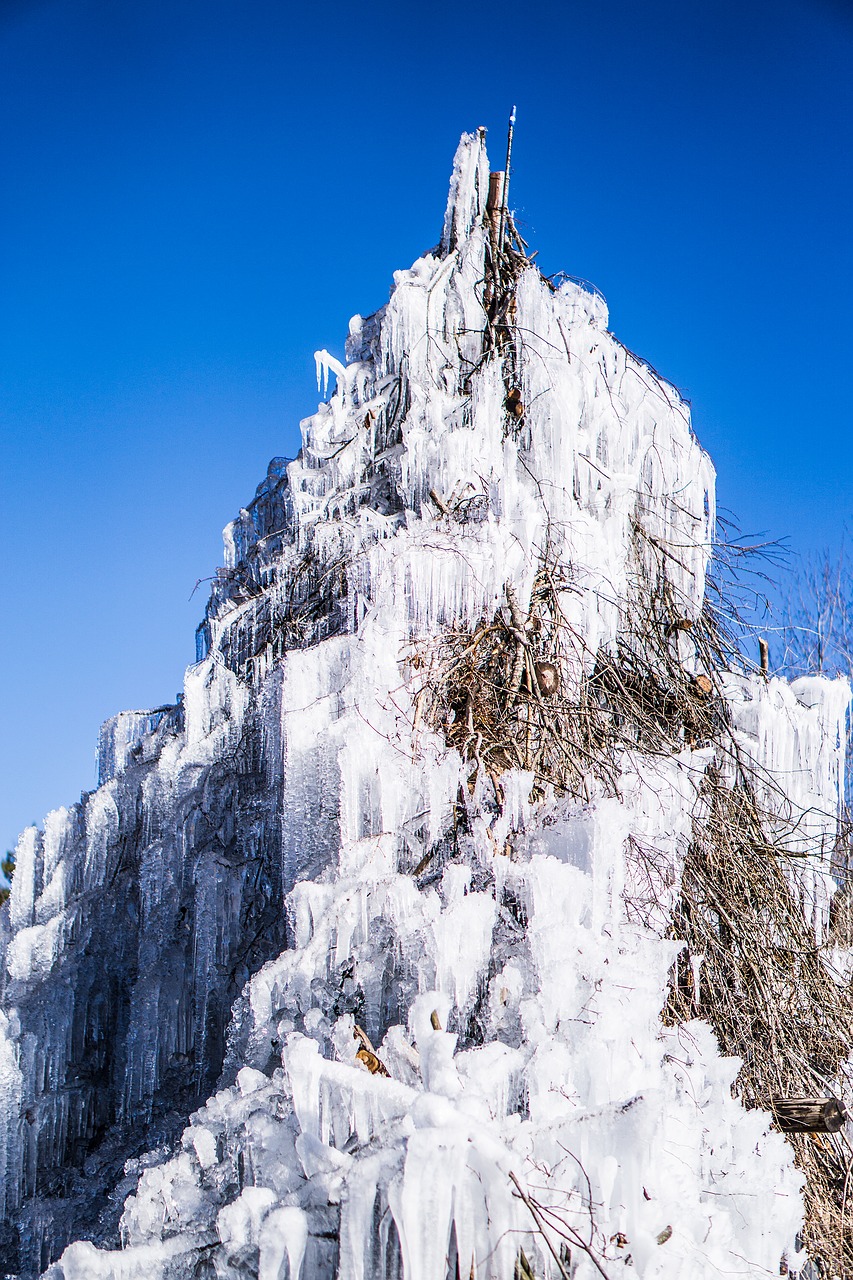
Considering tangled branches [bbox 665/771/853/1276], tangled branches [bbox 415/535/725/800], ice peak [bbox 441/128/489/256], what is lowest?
tangled branches [bbox 665/771/853/1276]

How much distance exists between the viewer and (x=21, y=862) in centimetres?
575

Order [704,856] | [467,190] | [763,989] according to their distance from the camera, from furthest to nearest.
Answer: [467,190]
[704,856]
[763,989]

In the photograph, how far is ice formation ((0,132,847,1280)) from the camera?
2.61 meters

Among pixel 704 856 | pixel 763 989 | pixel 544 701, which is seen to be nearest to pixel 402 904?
pixel 544 701

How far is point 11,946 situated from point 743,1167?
135 inches

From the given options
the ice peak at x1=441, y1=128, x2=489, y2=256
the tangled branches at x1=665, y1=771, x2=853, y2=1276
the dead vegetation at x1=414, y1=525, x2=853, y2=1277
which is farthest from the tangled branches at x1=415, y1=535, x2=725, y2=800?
the ice peak at x1=441, y1=128, x2=489, y2=256

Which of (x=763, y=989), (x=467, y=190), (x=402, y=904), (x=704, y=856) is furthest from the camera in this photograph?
(x=467, y=190)

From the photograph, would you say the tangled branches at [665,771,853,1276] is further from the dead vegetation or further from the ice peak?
the ice peak

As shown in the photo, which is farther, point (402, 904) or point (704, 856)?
point (704, 856)

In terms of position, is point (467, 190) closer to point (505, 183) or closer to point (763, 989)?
point (505, 183)

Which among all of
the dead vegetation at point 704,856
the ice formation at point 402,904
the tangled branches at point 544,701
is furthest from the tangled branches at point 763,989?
the tangled branches at point 544,701

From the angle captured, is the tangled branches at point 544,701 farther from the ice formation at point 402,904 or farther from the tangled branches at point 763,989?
the tangled branches at point 763,989

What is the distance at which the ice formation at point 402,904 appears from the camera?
2609mm

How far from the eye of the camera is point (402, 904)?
141 inches
